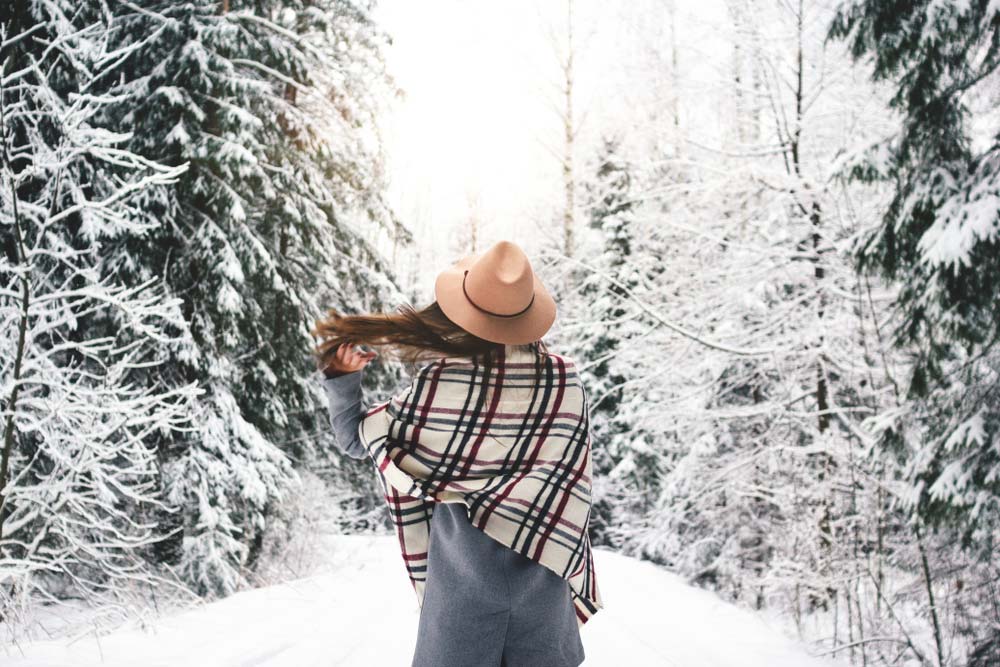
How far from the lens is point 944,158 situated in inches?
157

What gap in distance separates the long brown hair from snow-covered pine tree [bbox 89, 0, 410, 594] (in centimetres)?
560

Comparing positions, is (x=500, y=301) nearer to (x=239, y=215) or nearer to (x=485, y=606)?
(x=485, y=606)

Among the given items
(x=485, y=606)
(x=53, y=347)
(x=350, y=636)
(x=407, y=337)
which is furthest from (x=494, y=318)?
(x=53, y=347)

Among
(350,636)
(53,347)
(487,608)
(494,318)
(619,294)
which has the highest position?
(619,294)

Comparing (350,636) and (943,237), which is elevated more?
(943,237)

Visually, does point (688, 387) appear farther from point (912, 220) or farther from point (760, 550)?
point (912, 220)

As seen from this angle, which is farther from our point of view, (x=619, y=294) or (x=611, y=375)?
(x=611, y=375)

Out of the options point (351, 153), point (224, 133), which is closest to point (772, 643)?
point (224, 133)

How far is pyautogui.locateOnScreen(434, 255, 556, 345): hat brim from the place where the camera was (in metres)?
1.97

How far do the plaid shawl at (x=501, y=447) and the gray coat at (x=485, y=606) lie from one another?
0.21 feet

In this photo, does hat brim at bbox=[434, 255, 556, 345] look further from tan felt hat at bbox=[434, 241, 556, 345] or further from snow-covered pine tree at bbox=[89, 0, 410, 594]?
snow-covered pine tree at bbox=[89, 0, 410, 594]

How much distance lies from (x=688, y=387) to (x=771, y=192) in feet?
8.77

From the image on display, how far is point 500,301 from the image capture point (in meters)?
1.94

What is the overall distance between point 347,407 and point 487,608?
76 cm
